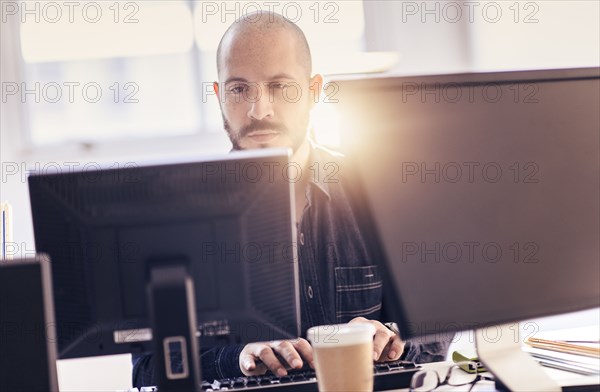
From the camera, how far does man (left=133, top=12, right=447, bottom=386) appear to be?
1.82 meters

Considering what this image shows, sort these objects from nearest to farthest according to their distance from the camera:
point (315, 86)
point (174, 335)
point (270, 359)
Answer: point (174, 335) → point (270, 359) → point (315, 86)

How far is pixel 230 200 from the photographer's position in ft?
3.45

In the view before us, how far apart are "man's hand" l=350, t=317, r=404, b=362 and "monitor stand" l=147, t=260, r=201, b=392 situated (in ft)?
1.53

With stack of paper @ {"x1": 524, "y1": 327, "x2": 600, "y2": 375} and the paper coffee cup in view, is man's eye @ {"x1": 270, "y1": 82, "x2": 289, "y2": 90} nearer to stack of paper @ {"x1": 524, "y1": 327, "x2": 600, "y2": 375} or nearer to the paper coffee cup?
stack of paper @ {"x1": 524, "y1": 327, "x2": 600, "y2": 375}

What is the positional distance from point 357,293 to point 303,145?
1.75ft

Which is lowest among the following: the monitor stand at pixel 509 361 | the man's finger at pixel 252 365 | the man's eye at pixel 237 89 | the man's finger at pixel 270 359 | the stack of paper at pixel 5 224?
the man's finger at pixel 252 365

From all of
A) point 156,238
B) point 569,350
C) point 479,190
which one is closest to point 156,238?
point 156,238

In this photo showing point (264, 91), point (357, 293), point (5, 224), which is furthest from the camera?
point (264, 91)

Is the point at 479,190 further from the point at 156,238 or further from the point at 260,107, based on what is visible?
the point at 260,107

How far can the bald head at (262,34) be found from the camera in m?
2.06

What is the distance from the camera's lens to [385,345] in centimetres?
136

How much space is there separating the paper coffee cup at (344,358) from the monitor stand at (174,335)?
0.59 ft

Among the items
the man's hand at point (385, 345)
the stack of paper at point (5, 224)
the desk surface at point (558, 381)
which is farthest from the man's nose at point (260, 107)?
the desk surface at point (558, 381)

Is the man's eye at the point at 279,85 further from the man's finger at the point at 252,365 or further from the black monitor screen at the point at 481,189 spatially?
the black monitor screen at the point at 481,189
